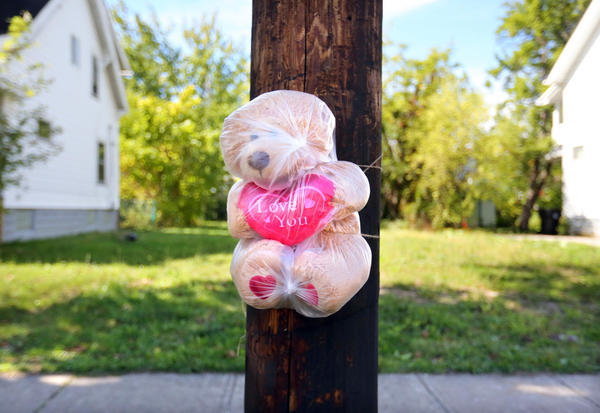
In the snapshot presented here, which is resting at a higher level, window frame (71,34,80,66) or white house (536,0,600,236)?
window frame (71,34,80,66)

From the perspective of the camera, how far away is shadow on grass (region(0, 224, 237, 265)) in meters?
8.81

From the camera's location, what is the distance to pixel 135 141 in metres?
20.2

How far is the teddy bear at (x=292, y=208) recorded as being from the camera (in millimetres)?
Result: 1361

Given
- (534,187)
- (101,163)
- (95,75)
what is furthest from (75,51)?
(534,187)

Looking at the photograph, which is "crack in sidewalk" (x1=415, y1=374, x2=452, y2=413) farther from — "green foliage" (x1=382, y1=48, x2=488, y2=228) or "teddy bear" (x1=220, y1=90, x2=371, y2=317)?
"green foliage" (x1=382, y1=48, x2=488, y2=228)

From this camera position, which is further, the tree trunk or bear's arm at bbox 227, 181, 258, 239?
the tree trunk

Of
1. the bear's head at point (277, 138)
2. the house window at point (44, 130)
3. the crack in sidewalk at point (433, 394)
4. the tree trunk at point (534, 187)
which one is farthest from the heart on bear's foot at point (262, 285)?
the tree trunk at point (534, 187)

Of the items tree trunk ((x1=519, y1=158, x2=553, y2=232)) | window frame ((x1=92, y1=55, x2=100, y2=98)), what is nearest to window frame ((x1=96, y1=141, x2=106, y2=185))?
window frame ((x1=92, y1=55, x2=100, y2=98))

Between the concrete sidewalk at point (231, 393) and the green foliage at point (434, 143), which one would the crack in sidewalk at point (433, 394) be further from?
the green foliage at point (434, 143)

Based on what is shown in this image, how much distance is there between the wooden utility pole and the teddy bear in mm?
181

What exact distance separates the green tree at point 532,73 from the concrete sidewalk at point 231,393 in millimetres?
5554

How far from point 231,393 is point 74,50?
522 inches

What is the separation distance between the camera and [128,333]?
15.2ft

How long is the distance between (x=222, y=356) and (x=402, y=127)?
1904cm
